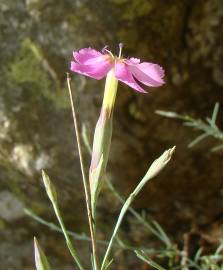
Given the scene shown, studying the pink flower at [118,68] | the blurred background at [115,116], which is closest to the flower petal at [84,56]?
the pink flower at [118,68]

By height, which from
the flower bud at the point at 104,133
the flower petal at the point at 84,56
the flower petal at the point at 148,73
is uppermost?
the flower petal at the point at 84,56

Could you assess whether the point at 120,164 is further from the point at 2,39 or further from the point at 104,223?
the point at 2,39

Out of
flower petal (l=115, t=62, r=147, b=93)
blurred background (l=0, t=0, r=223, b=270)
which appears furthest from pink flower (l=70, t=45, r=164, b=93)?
blurred background (l=0, t=0, r=223, b=270)

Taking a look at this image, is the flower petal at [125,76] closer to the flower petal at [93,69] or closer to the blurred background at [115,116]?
the flower petal at [93,69]

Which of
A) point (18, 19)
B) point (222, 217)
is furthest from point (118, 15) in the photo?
point (222, 217)

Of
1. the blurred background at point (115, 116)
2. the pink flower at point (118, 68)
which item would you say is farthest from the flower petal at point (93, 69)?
the blurred background at point (115, 116)

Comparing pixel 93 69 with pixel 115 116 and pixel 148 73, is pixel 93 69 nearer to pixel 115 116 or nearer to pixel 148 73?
pixel 148 73

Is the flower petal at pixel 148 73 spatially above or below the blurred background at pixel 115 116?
above

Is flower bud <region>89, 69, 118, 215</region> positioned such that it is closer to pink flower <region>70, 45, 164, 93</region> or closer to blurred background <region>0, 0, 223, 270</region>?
pink flower <region>70, 45, 164, 93</region>

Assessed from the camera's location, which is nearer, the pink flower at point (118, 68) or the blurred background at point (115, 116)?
the pink flower at point (118, 68)
